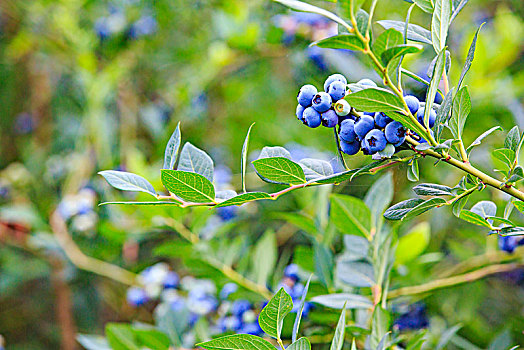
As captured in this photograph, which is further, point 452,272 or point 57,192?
point 57,192

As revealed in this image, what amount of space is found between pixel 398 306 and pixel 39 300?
1.77 m

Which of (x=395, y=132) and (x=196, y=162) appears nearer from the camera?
(x=395, y=132)

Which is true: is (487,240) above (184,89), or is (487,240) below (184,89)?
below

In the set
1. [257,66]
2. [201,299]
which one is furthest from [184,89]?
[201,299]

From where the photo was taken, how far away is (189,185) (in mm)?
472

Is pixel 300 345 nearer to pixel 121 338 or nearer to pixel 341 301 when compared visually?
pixel 341 301

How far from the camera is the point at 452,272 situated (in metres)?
0.99

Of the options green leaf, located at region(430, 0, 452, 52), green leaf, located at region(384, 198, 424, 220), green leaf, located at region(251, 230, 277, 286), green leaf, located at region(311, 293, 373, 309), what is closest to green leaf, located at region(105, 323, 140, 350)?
green leaf, located at region(251, 230, 277, 286)

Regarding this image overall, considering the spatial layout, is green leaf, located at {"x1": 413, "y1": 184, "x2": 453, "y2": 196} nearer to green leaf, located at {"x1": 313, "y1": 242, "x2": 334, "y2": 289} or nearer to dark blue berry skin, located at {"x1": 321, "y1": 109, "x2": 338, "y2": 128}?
dark blue berry skin, located at {"x1": 321, "y1": 109, "x2": 338, "y2": 128}

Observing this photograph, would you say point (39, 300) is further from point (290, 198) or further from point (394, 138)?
point (394, 138)

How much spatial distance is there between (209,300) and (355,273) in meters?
0.40

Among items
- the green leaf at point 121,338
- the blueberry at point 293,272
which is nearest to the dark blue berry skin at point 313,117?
the blueberry at point 293,272

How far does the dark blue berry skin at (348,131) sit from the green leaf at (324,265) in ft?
1.24

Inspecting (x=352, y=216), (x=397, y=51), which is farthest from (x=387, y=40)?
(x=352, y=216)
